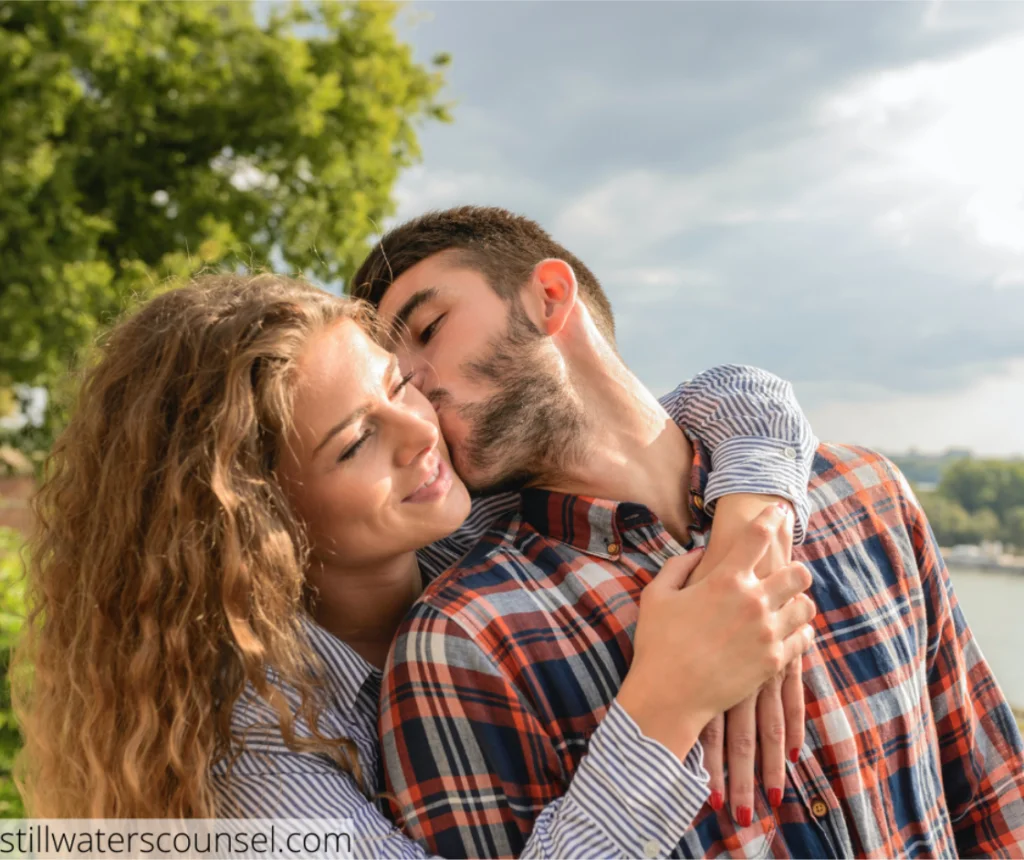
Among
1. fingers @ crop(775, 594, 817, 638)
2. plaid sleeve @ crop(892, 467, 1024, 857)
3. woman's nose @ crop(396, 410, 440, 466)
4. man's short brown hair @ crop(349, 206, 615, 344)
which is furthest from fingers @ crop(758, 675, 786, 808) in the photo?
man's short brown hair @ crop(349, 206, 615, 344)

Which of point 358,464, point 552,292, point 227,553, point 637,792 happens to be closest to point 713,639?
point 637,792

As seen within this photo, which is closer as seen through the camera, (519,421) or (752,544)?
(752,544)

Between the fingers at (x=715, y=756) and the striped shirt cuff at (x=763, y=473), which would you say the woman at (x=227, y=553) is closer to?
the fingers at (x=715, y=756)

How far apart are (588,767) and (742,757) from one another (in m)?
0.36

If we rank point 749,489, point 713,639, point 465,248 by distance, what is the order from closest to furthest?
1. point 713,639
2. point 749,489
3. point 465,248

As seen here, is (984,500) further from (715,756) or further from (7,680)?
(7,680)

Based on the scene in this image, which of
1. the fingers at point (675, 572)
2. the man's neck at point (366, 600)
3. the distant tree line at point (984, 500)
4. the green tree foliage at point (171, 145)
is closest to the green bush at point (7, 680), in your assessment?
the man's neck at point (366, 600)

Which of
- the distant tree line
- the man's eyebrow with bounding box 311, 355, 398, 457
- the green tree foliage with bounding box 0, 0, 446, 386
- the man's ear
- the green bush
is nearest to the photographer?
the man's eyebrow with bounding box 311, 355, 398, 457

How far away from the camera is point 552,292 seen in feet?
8.93

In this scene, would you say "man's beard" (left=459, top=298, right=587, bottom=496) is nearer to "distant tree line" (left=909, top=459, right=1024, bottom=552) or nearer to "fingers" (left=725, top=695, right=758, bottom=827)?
"fingers" (left=725, top=695, right=758, bottom=827)

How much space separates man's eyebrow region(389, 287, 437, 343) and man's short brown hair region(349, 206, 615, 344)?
0.14 m

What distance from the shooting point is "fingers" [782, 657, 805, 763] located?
204cm

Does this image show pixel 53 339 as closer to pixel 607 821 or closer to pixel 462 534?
pixel 462 534

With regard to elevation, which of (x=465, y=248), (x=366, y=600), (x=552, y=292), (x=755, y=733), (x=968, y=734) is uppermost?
(x=465, y=248)
